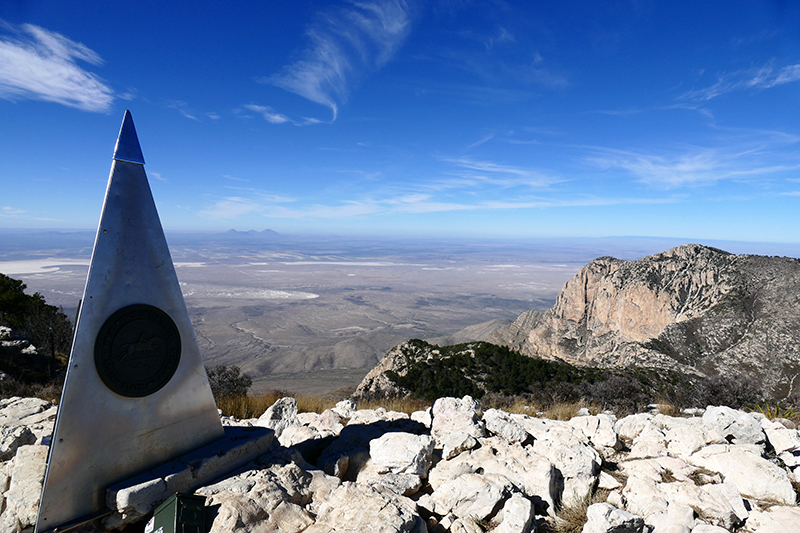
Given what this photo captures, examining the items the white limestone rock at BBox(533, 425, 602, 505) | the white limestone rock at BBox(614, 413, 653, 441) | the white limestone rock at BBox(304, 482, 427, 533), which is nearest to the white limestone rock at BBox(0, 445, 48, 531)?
the white limestone rock at BBox(304, 482, 427, 533)

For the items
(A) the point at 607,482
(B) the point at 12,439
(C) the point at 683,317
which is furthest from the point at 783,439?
(C) the point at 683,317

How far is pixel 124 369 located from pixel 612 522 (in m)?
6.22

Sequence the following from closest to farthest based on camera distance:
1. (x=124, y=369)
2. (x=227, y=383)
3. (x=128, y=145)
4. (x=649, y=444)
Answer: (x=124, y=369) < (x=128, y=145) < (x=649, y=444) < (x=227, y=383)

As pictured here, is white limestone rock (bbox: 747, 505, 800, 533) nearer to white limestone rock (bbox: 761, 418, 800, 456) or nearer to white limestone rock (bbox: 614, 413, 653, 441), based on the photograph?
white limestone rock (bbox: 761, 418, 800, 456)

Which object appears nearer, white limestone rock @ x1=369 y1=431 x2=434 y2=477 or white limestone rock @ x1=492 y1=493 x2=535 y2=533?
white limestone rock @ x1=492 y1=493 x2=535 y2=533

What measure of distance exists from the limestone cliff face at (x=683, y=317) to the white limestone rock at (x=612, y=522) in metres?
23.4

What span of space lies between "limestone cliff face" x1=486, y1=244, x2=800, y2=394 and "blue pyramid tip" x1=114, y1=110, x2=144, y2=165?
28.9 meters

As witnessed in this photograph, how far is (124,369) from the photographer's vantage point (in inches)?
185

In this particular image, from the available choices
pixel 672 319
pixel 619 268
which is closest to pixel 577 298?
pixel 619 268

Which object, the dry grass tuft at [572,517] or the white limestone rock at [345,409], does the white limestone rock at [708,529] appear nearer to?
the dry grass tuft at [572,517]

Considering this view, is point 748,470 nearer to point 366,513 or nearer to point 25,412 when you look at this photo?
point 366,513

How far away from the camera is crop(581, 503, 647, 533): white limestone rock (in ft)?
12.9

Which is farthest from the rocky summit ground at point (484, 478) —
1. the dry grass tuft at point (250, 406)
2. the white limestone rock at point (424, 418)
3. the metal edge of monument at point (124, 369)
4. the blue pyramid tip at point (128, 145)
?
the blue pyramid tip at point (128, 145)

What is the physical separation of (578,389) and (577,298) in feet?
137
